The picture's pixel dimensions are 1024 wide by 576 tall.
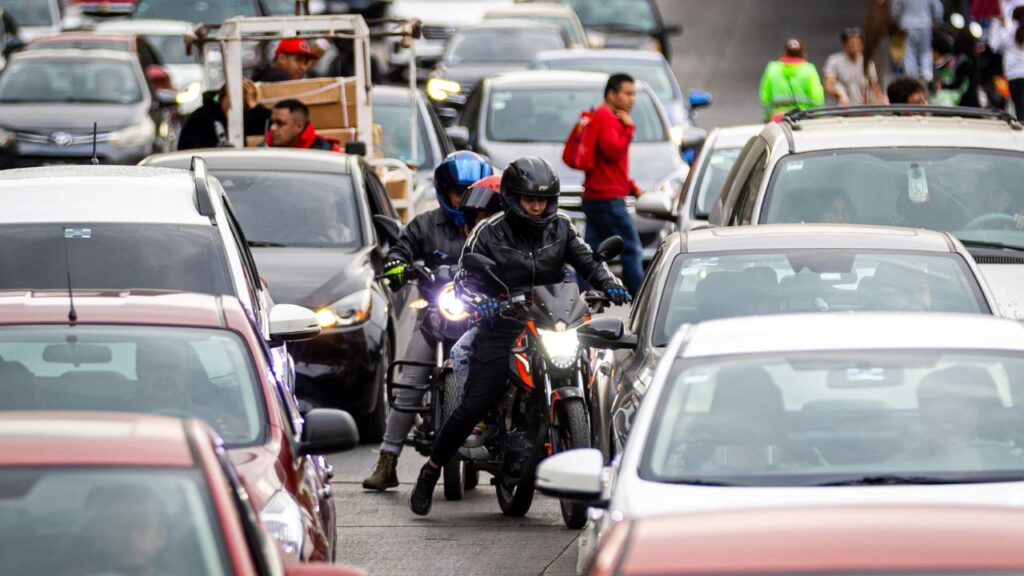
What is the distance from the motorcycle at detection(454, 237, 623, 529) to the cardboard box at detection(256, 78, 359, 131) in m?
8.67

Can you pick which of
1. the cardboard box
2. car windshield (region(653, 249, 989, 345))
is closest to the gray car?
the cardboard box

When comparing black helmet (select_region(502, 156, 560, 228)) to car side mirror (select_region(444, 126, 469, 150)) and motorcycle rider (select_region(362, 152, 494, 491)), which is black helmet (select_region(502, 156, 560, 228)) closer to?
motorcycle rider (select_region(362, 152, 494, 491))

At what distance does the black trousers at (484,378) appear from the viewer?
10.6 metres

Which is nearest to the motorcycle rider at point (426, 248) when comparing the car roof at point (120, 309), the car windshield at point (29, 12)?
the car roof at point (120, 309)

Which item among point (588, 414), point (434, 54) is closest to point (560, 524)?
point (588, 414)

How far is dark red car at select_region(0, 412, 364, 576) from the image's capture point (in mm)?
5465

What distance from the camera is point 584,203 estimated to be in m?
17.6

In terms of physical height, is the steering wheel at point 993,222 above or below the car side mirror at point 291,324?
below

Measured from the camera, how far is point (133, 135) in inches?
1001

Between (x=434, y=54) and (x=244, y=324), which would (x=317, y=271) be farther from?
(x=434, y=54)

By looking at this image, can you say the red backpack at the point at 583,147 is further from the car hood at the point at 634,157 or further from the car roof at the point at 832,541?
the car roof at the point at 832,541

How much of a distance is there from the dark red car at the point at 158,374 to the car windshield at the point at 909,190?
4775mm

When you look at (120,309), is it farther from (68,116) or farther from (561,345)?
(68,116)

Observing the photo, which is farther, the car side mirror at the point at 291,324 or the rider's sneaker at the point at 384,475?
the rider's sneaker at the point at 384,475
